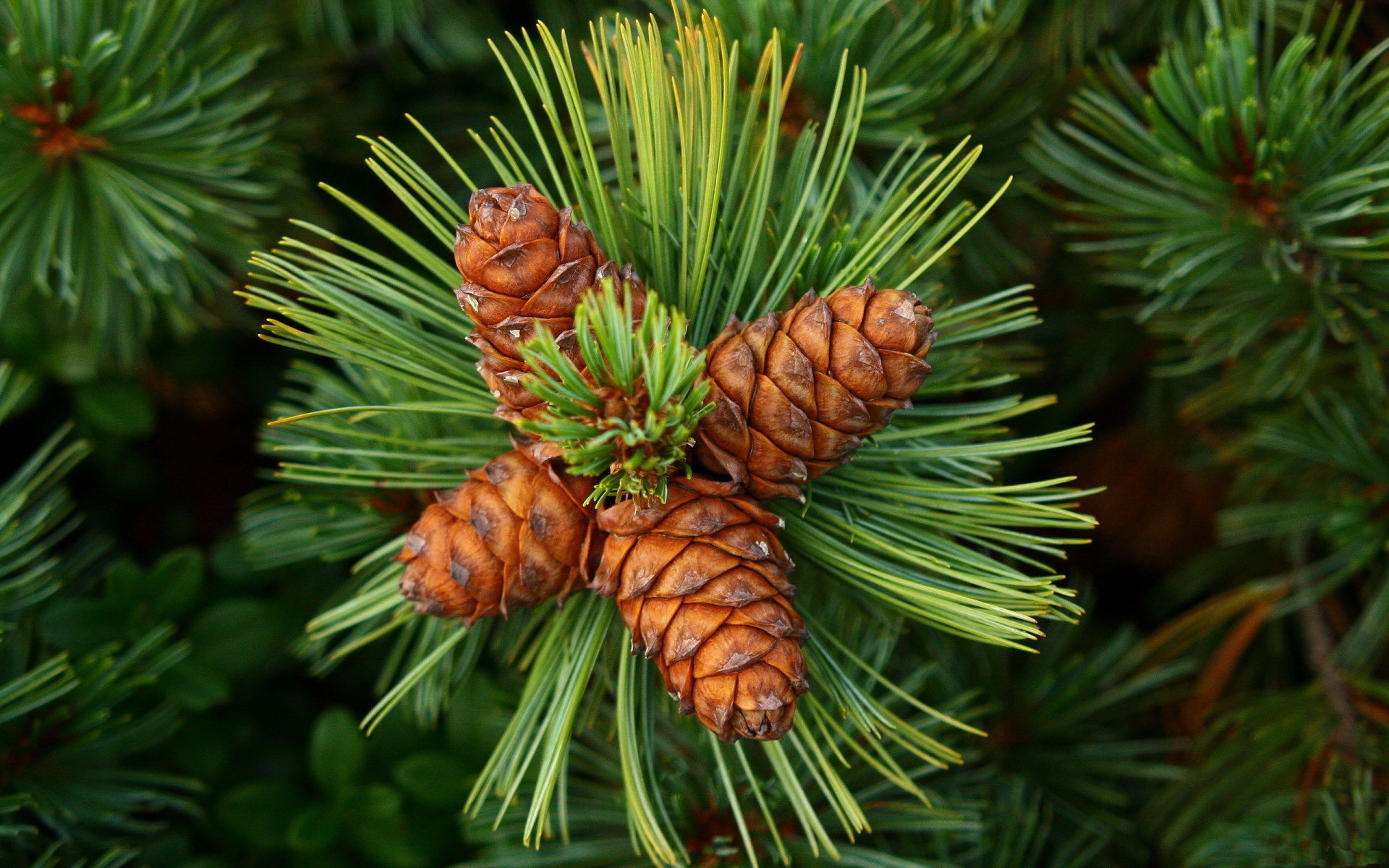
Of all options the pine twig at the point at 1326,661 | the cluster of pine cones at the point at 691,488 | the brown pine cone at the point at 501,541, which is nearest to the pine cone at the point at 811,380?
the cluster of pine cones at the point at 691,488

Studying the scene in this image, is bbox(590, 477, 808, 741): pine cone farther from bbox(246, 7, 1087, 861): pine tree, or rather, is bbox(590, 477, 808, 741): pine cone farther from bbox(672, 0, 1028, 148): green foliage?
bbox(672, 0, 1028, 148): green foliage

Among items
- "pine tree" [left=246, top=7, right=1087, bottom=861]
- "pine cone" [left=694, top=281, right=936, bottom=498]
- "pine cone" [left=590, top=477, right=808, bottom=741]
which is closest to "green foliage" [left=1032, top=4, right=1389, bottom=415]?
"pine tree" [left=246, top=7, right=1087, bottom=861]

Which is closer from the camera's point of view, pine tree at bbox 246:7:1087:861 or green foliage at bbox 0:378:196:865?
pine tree at bbox 246:7:1087:861

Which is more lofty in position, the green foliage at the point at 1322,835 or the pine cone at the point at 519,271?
the pine cone at the point at 519,271

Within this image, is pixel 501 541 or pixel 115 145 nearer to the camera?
pixel 501 541

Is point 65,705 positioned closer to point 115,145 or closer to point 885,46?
point 115,145

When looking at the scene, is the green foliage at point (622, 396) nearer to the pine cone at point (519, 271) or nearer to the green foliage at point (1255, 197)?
the pine cone at point (519, 271)

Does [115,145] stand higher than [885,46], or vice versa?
[885,46]

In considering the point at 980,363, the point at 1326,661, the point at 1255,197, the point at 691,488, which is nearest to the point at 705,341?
the point at 691,488
